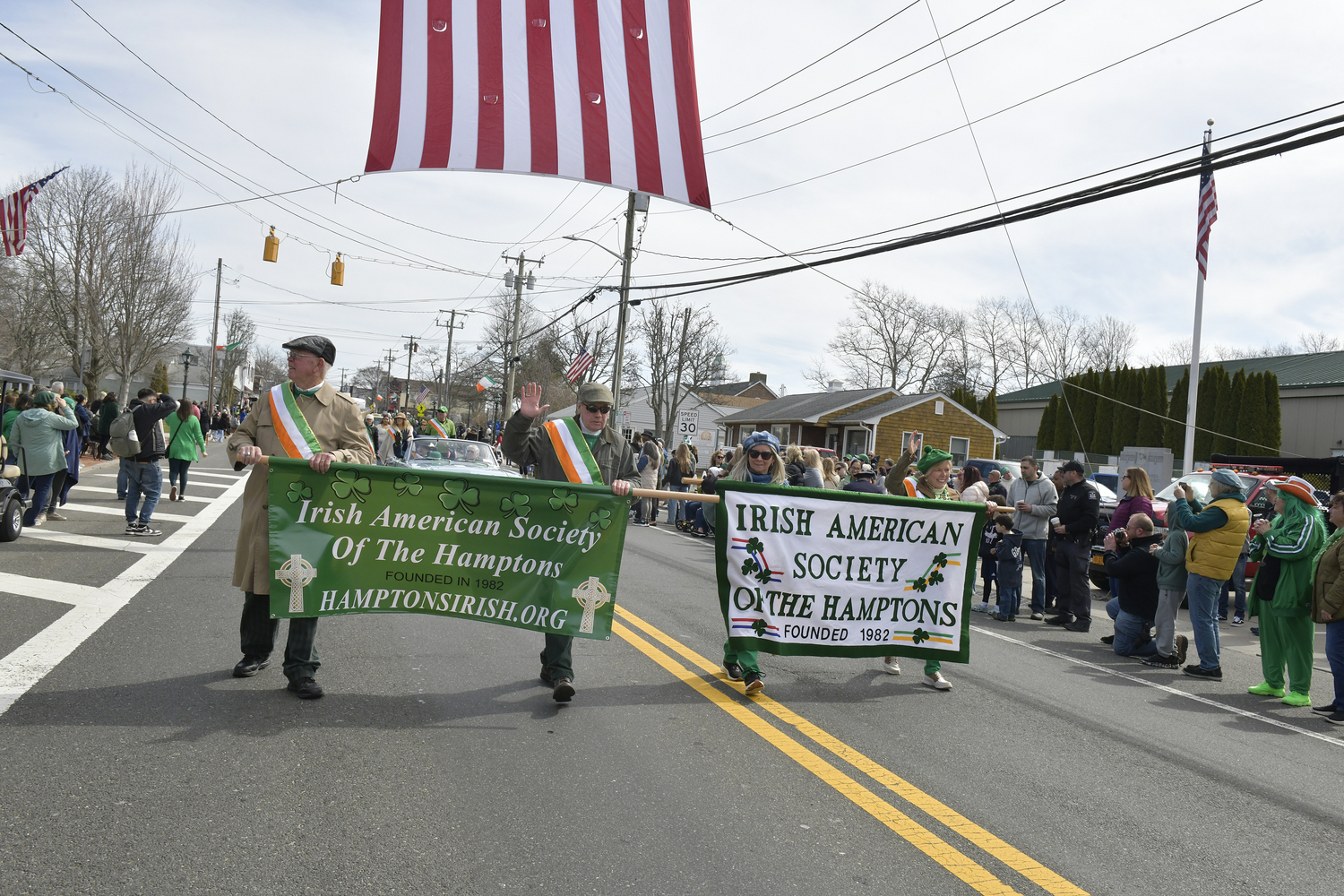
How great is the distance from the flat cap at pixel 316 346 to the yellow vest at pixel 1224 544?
7622 mm

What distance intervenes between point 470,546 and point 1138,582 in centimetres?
692

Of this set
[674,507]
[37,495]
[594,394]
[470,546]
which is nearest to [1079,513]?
[594,394]

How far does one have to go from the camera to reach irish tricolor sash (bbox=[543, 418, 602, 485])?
6094 mm

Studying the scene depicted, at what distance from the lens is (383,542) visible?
575 centimetres

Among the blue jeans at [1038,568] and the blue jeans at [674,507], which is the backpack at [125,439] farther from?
the blue jeans at [674,507]

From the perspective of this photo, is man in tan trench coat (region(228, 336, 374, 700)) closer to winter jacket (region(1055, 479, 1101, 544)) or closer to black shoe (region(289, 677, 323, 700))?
black shoe (region(289, 677, 323, 700))

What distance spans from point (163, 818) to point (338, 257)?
84.0 ft

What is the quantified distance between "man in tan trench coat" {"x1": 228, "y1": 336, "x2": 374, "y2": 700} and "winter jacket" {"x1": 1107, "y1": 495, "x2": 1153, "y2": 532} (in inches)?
330

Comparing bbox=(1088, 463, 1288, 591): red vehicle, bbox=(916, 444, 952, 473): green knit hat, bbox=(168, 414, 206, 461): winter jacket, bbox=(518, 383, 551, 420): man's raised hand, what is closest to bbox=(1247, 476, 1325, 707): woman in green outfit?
bbox=(1088, 463, 1288, 591): red vehicle

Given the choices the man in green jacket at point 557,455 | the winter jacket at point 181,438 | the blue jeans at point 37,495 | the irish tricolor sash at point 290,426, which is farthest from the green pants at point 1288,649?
the winter jacket at point 181,438

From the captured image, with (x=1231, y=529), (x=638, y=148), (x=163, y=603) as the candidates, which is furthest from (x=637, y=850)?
(x=1231, y=529)

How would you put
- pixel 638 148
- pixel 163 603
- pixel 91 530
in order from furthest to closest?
pixel 91 530, pixel 163 603, pixel 638 148

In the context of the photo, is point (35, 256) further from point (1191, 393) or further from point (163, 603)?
point (1191, 393)

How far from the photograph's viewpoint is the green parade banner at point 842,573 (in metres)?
6.46
